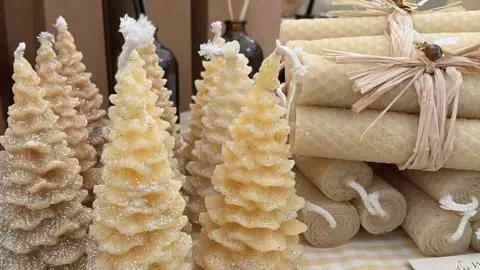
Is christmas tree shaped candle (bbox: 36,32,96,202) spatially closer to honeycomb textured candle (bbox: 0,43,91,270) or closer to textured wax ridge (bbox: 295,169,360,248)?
honeycomb textured candle (bbox: 0,43,91,270)

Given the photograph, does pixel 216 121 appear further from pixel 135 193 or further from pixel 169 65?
pixel 169 65

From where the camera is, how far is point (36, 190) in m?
Result: 0.57

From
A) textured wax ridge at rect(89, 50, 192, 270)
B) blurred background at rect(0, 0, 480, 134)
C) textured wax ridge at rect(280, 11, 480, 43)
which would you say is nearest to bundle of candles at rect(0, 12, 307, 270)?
textured wax ridge at rect(89, 50, 192, 270)

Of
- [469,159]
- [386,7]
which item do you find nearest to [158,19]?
[386,7]

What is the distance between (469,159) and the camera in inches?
27.6

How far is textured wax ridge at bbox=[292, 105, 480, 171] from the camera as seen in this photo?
0.70 meters

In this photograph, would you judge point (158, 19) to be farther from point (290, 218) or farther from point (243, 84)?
point (290, 218)

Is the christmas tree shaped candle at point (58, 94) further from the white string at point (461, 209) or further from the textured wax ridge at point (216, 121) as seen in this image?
the white string at point (461, 209)

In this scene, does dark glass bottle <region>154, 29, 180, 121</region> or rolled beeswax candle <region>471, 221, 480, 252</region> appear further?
dark glass bottle <region>154, 29, 180, 121</region>

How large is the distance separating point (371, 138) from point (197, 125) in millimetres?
305

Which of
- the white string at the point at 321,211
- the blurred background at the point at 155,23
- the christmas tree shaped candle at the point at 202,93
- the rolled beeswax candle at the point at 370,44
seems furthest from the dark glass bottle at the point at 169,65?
the white string at the point at 321,211

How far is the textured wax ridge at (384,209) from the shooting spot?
30.3 inches

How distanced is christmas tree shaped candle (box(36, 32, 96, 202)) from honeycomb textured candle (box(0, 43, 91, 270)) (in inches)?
2.7

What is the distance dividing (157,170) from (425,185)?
1.57ft
